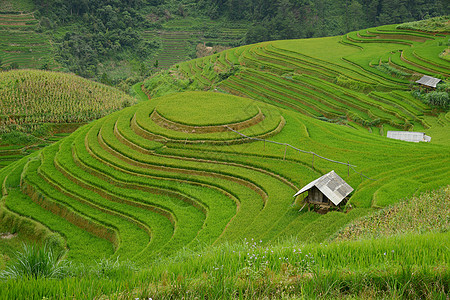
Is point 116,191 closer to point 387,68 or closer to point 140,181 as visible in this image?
point 140,181

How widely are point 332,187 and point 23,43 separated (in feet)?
159

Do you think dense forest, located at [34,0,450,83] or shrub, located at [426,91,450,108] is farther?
dense forest, located at [34,0,450,83]

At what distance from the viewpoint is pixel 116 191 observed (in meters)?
15.0

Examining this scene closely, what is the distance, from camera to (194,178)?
50.0ft

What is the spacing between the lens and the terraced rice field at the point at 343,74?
85.6ft

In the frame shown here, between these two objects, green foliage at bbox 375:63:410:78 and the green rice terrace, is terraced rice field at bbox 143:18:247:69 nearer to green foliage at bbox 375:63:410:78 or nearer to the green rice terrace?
the green rice terrace

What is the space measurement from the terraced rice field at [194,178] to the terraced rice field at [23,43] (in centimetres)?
3058

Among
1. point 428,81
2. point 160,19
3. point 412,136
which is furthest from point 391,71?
point 160,19

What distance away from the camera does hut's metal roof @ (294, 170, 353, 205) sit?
1157 centimetres

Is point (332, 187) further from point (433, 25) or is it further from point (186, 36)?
point (186, 36)

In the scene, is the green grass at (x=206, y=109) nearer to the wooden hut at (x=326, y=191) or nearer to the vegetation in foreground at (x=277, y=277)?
the wooden hut at (x=326, y=191)

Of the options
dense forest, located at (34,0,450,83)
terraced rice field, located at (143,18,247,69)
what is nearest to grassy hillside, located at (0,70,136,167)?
dense forest, located at (34,0,450,83)

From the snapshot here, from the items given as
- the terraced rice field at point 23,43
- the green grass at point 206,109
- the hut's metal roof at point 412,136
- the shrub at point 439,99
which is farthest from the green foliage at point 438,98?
the terraced rice field at point 23,43

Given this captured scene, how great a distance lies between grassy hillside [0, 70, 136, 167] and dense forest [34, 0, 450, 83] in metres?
19.3
